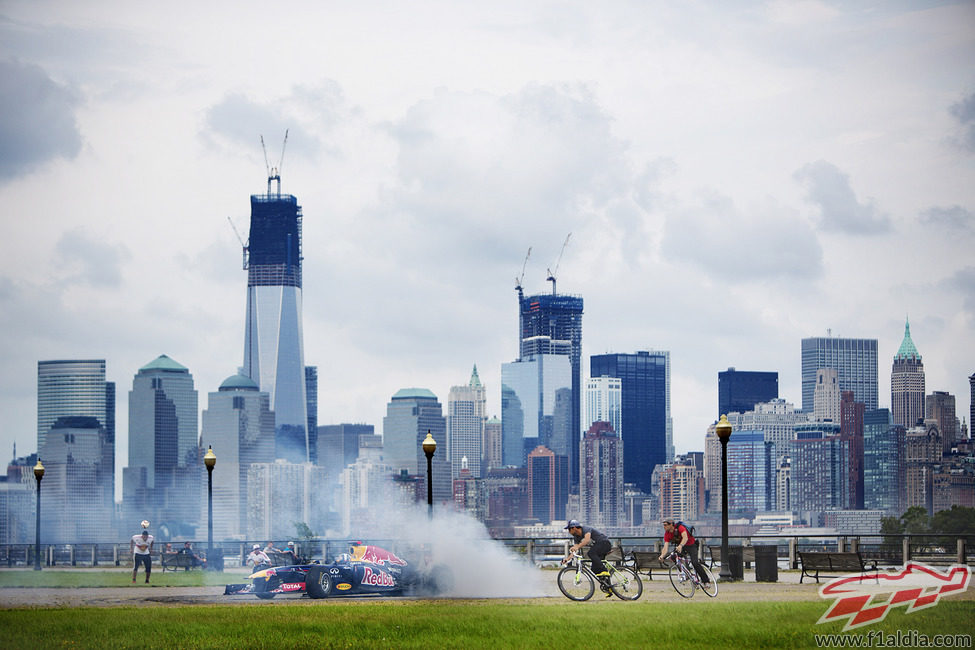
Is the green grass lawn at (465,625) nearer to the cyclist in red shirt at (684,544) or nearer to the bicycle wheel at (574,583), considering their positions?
the bicycle wheel at (574,583)

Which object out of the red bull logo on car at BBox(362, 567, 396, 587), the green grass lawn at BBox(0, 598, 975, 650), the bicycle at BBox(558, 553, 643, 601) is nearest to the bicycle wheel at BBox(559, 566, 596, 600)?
the bicycle at BBox(558, 553, 643, 601)

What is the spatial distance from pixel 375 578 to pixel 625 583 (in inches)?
253

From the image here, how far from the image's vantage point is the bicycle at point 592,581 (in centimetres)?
A: 3127

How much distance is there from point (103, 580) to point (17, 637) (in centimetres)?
1781

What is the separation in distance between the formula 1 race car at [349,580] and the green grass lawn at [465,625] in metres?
3.54

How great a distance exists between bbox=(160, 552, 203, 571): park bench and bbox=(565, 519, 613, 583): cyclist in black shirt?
78.4 ft

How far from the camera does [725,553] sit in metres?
37.1

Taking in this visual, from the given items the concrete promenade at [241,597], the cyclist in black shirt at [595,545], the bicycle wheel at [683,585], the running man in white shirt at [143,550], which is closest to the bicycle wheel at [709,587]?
the concrete promenade at [241,597]

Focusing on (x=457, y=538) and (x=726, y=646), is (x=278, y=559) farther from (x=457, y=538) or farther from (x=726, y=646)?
(x=726, y=646)

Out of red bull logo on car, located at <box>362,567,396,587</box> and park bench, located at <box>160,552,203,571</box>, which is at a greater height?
red bull logo on car, located at <box>362,567,396,587</box>

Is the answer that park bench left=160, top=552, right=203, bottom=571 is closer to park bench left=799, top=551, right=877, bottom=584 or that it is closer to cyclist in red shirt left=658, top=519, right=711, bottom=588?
cyclist in red shirt left=658, top=519, right=711, bottom=588

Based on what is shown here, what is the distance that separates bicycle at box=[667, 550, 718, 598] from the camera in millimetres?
32594

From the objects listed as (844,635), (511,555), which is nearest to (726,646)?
(844,635)

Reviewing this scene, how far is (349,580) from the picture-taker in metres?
34.2
